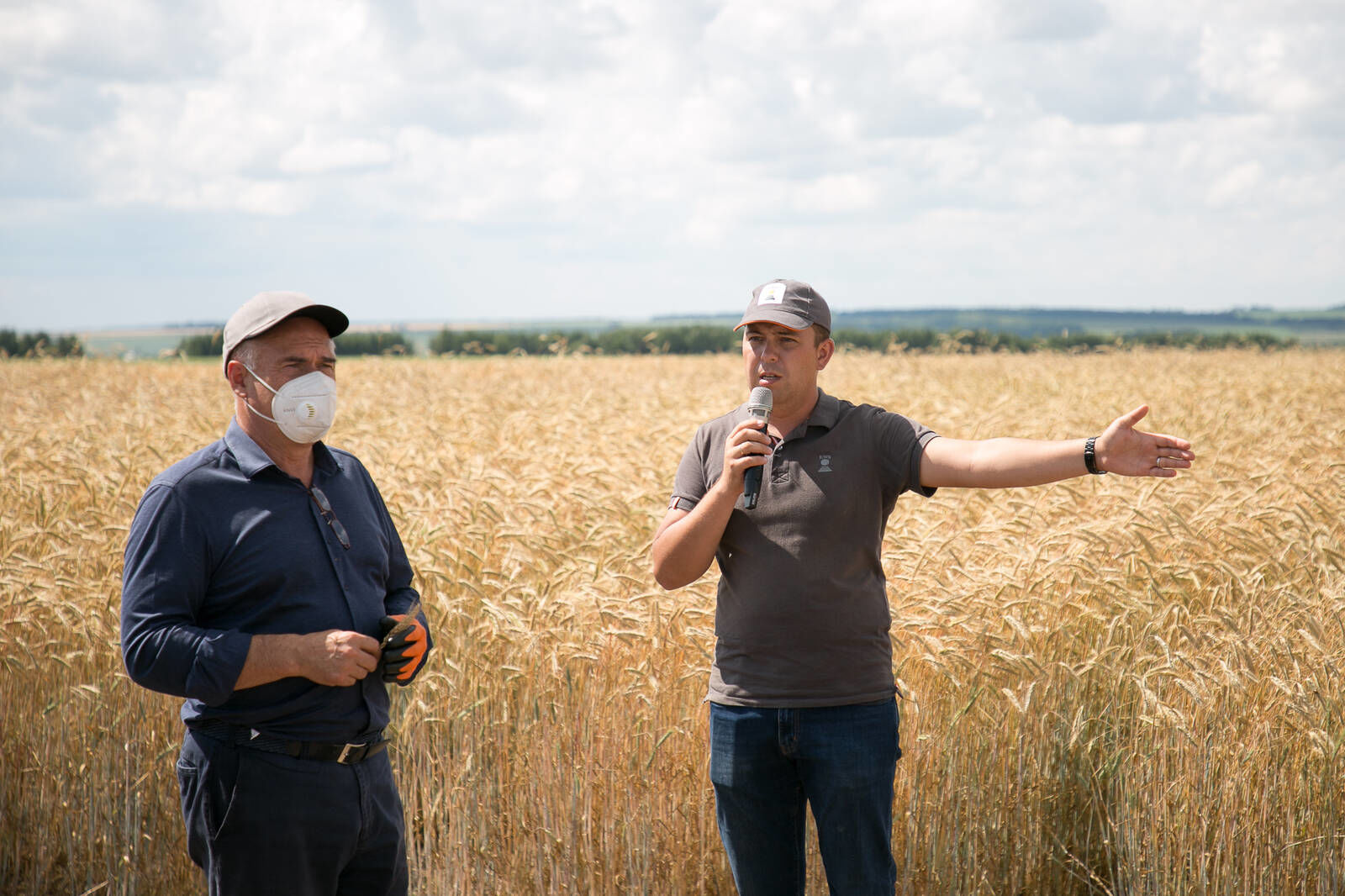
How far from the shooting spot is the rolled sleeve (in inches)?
98.6

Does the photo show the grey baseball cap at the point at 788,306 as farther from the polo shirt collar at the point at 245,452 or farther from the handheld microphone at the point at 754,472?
the polo shirt collar at the point at 245,452

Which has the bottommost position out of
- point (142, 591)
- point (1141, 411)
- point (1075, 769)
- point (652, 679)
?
point (1075, 769)

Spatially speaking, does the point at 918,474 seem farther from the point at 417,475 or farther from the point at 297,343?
the point at 417,475

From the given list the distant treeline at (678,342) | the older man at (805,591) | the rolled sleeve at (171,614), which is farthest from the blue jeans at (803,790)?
the distant treeline at (678,342)

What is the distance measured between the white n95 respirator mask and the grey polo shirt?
1094 millimetres

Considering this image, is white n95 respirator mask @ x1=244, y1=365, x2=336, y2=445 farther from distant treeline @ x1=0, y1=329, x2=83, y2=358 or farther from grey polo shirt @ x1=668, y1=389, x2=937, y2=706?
distant treeline @ x1=0, y1=329, x2=83, y2=358

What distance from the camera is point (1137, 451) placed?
269 cm

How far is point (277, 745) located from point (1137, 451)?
7.64 feet

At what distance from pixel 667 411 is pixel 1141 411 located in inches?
438

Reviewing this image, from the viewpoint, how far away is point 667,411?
44.9 ft

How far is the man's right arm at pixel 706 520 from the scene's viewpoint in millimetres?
2727

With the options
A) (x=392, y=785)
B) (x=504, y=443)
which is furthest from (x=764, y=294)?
(x=504, y=443)

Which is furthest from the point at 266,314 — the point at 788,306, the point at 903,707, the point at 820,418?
the point at 903,707

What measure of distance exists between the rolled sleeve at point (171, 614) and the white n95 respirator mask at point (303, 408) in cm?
32
